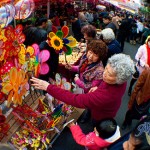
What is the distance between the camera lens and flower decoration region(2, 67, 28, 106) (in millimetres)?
1771

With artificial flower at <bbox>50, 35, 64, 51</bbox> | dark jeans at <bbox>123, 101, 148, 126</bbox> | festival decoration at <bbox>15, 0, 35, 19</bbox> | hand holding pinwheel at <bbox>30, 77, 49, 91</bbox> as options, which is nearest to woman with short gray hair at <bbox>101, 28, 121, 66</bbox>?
→ dark jeans at <bbox>123, 101, 148, 126</bbox>

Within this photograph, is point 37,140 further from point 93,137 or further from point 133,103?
point 133,103

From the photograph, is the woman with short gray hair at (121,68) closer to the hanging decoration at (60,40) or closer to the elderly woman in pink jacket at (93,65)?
the elderly woman in pink jacket at (93,65)

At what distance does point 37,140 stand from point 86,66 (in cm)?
98

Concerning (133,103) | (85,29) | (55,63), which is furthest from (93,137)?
(85,29)

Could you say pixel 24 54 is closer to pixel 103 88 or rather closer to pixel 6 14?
pixel 6 14

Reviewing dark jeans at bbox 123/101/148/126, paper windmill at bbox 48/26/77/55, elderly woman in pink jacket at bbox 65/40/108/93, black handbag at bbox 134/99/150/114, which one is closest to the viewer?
elderly woman in pink jacket at bbox 65/40/108/93

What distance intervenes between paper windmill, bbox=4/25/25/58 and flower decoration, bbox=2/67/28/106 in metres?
0.20

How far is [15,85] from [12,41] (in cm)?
38

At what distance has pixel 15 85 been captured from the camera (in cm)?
182

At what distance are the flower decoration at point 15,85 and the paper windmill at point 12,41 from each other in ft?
0.67

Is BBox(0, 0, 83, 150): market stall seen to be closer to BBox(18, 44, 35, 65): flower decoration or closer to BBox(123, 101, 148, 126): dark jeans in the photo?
BBox(18, 44, 35, 65): flower decoration

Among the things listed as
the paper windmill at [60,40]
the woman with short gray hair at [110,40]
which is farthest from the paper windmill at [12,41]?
the woman with short gray hair at [110,40]

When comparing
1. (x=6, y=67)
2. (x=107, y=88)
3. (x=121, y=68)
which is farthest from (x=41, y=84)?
(x=121, y=68)
